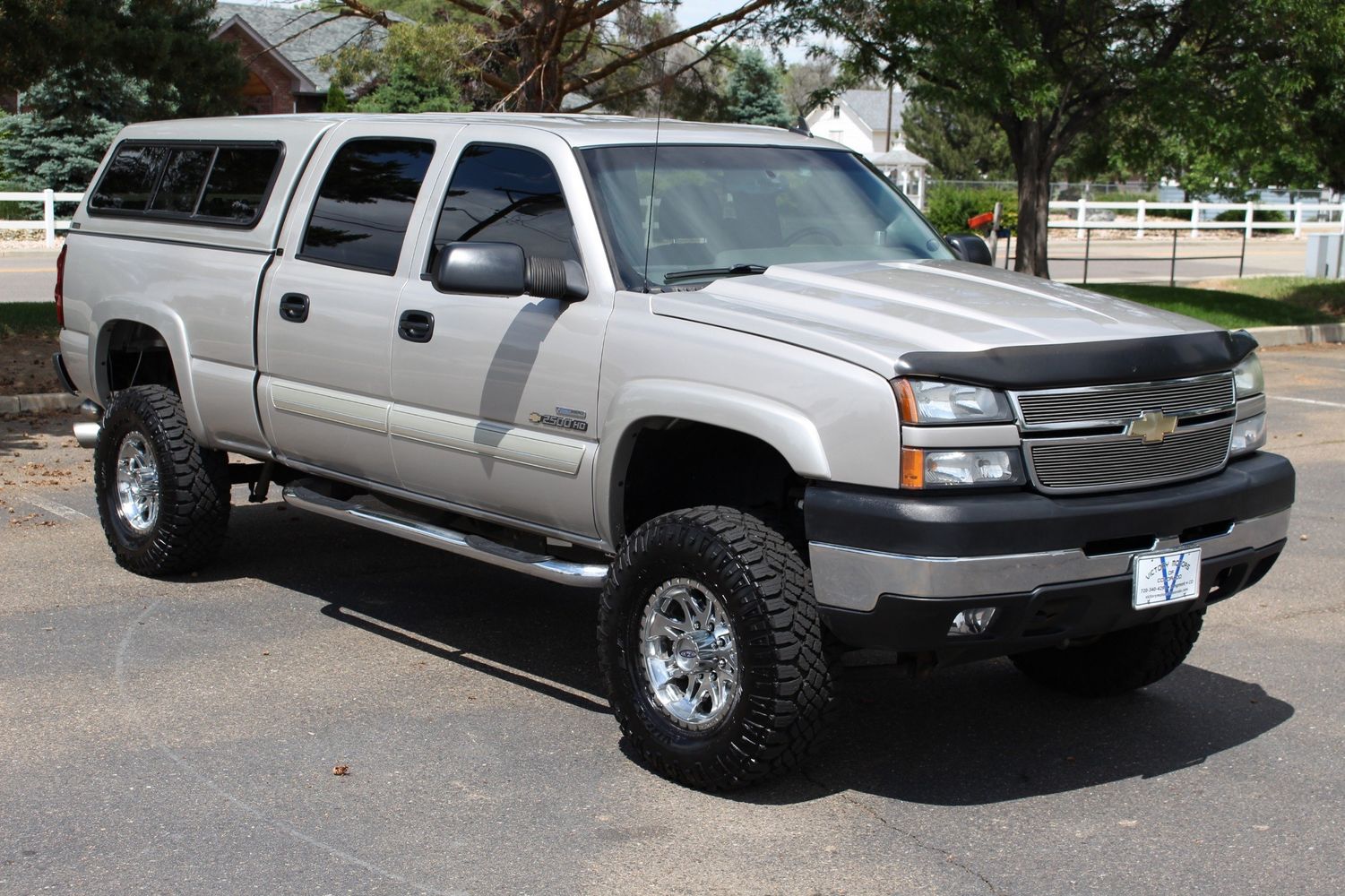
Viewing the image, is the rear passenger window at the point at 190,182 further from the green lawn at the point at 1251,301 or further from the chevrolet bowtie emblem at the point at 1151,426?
the green lawn at the point at 1251,301

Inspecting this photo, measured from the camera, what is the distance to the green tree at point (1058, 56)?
17.4 metres

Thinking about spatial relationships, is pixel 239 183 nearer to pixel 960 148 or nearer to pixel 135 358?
pixel 135 358

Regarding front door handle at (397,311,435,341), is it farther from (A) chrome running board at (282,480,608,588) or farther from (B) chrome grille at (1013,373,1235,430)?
(B) chrome grille at (1013,373,1235,430)

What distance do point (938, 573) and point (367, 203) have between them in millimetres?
3031

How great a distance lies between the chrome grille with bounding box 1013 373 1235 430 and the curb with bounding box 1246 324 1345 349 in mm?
14166

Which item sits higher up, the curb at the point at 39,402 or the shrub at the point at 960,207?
the shrub at the point at 960,207

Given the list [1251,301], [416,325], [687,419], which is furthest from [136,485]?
[1251,301]

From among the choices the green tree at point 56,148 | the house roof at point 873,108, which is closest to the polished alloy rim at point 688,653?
the green tree at point 56,148

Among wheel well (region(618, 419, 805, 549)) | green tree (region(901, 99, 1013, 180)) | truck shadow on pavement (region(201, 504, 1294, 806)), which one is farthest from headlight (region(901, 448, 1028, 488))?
green tree (region(901, 99, 1013, 180))

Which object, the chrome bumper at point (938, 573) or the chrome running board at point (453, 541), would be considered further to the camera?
the chrome running board at point (453, 541)

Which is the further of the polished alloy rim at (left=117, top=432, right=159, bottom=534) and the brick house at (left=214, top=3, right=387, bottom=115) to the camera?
the brick house at (left=214, top=3, right=387, bottom=115)

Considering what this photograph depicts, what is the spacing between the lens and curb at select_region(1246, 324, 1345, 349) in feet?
60.8

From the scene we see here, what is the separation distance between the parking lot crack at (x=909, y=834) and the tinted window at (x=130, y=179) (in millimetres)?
4398

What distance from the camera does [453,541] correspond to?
A: 19.2ft
